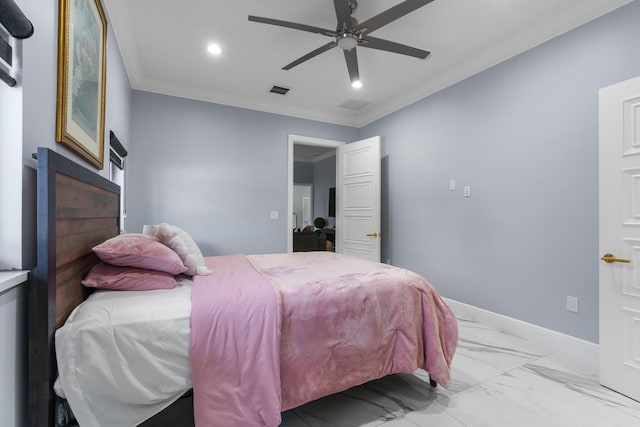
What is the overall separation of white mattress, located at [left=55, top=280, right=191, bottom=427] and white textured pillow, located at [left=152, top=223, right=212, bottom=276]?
1.84 feet

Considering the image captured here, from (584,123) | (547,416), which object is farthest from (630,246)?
(547,416)

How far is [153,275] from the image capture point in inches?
57.9

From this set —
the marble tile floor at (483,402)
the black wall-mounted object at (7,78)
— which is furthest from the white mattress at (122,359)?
the black wall-mounted object at (7,78)

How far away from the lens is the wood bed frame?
0.96 m

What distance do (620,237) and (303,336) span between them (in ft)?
6.78

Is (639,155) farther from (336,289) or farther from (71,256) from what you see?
(71,256)

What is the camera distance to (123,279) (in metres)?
1.38

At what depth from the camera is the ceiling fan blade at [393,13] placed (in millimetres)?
1848

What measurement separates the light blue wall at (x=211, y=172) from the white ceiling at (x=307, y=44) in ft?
0.84

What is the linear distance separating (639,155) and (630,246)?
0.55m

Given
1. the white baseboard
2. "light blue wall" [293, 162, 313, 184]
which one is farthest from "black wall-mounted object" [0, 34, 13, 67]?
"light blue wall" [293, 162, 313, 184]

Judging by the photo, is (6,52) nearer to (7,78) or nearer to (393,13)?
(7,78)

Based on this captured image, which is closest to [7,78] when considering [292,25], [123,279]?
[123,279]

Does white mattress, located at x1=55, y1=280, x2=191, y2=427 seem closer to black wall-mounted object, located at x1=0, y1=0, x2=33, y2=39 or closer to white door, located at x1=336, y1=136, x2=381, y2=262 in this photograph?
black wall-mounted object, located at x1=0, y1=0, x2=33, y2=39
